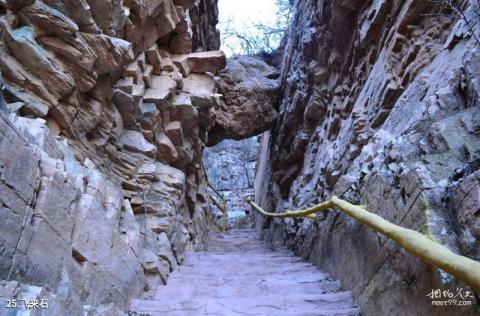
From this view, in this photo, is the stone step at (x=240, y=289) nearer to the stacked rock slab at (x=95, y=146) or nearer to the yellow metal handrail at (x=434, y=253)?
the stacked rock slab at (x=95, y=146)

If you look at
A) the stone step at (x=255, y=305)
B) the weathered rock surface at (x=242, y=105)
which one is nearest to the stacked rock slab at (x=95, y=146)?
the stone step at (x=255, y=305)

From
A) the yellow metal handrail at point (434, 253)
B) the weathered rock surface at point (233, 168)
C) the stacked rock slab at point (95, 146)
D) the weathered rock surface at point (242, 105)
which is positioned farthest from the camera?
the weathered rock surface at point (233, 168)

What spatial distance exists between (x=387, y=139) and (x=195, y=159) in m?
4.49

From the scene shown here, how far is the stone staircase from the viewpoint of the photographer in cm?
344

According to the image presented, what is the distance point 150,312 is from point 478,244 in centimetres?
275

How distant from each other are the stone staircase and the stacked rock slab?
287mm

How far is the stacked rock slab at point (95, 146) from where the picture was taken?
8.13 feet

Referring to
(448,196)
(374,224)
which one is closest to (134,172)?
(374,224)

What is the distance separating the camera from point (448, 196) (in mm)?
2271

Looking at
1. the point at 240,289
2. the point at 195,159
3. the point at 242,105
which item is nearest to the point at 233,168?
the point at 242,105

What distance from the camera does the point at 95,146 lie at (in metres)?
4.55

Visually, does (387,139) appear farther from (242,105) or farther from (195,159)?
(242,105)

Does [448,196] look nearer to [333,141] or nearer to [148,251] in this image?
[148,251]

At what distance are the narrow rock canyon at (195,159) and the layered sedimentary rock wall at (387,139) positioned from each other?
2cm
